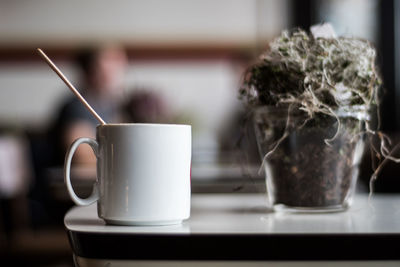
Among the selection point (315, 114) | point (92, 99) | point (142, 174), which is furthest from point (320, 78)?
point (92, 99)

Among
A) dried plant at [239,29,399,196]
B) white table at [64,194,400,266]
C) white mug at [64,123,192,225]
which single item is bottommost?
white table at [64,194,400,266]

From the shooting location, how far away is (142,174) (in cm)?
58

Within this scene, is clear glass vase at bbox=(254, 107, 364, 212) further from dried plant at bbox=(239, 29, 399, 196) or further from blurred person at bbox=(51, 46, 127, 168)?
blurred person at bbox=(51, 46, 127, 168)

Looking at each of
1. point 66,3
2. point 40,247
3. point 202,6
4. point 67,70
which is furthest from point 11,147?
point 202,6

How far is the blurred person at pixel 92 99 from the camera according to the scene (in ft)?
9.84

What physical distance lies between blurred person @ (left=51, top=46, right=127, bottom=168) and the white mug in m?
2.46

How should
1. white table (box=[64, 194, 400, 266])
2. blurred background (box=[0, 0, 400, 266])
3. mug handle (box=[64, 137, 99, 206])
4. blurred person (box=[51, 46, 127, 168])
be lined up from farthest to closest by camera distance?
blurred background (box=[0, 0, 400, 266]) < blurred person (box=[51, 46, 127, 168]) < mug handle (box=[64, 137, 99, 206]) < white table (box=[64, 194, 400, 266])

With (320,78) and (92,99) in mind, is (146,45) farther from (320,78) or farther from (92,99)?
(320,78)

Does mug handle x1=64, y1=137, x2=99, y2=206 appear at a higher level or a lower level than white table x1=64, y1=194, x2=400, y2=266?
higher

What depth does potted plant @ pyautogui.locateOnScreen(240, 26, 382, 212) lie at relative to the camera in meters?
0.69

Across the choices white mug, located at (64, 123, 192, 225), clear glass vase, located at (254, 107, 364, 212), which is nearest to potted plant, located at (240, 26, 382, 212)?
clear glass vase, located at (254, 107, 364, 212)

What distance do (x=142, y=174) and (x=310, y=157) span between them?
0.80ft

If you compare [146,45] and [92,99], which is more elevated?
[146,45]

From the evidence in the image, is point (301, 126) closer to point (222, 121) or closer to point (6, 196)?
point (6, 196)
